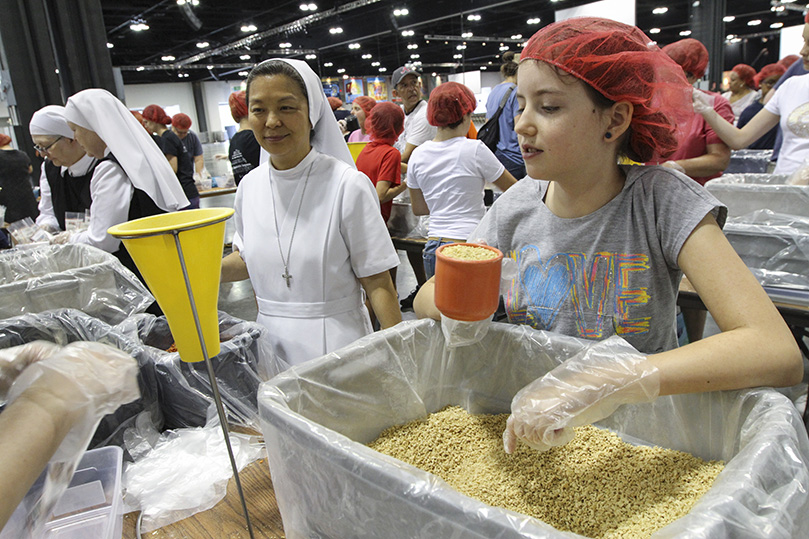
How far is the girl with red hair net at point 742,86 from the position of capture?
A: 20.0ft

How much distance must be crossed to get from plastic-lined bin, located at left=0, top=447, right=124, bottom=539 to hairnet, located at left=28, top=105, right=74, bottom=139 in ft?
7.15

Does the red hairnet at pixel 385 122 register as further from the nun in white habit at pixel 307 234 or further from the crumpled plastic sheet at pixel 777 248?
the crumpled plastic sheet at pixel 777 248

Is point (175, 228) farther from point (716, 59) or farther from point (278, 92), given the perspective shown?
point (716, 59)

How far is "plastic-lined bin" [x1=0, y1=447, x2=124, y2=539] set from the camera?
944 millimetres

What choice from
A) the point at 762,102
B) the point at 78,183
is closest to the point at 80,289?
the point at 78,183

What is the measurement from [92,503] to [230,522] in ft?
0.95

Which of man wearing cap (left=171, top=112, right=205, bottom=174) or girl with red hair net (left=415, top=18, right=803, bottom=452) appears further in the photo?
man wearing cap (left=171, top=112, right=205, bottom=174)

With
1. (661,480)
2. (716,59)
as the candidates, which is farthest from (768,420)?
(716,59)

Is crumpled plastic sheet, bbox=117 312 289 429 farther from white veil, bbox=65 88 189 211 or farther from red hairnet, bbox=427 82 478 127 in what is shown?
red hairnet, bbox=427 82 478 127

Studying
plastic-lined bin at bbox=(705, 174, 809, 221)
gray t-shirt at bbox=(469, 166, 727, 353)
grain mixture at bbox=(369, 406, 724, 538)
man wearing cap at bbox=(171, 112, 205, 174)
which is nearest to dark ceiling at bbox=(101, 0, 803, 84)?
man wearing cap at bbox=(171, 112, 205, 174)

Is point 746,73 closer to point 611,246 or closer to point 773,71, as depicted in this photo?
point 773,71

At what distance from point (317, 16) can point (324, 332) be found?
13.2 m

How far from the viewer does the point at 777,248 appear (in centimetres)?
186

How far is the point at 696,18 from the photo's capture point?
847 cm
